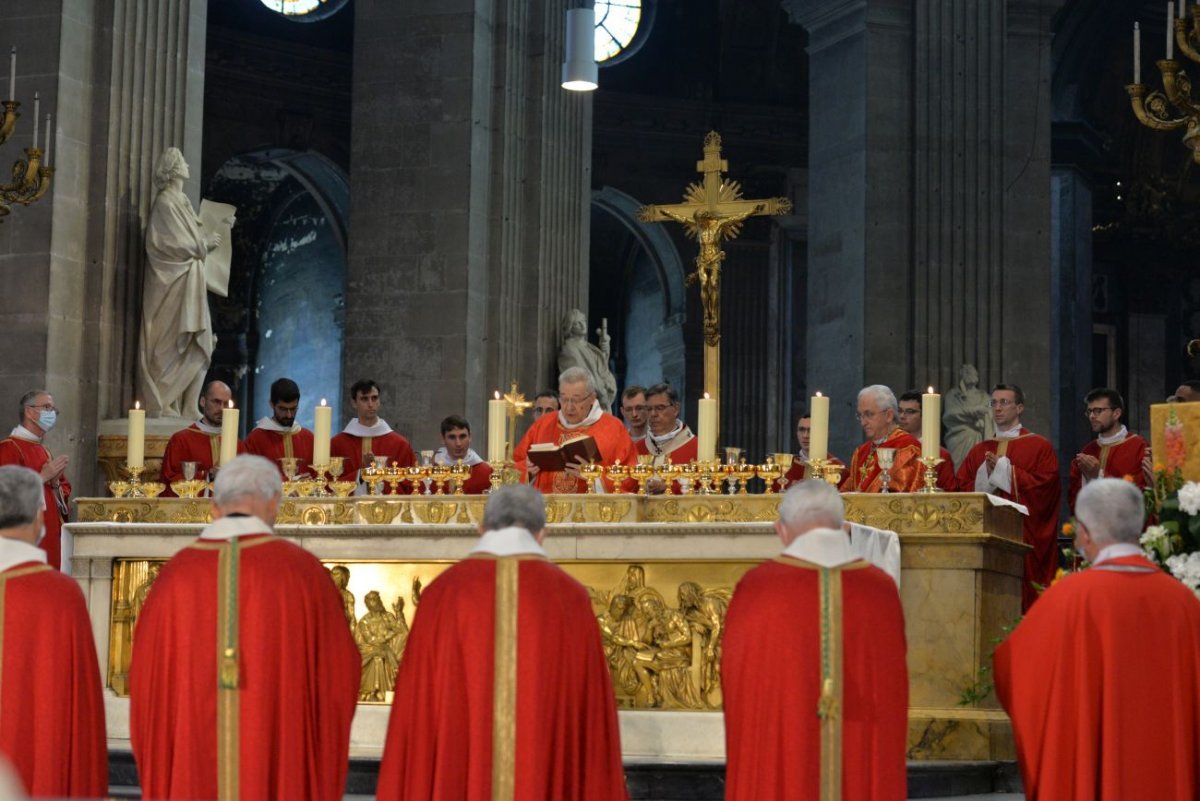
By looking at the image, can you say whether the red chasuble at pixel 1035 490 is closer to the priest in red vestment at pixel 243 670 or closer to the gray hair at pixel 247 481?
the priest in red vestment at pixel 243 670

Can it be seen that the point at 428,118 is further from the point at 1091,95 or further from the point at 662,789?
the point at 1091,95

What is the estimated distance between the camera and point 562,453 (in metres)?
8.38

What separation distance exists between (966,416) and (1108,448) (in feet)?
20.2

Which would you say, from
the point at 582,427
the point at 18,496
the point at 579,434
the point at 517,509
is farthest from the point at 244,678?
the point at 582,427

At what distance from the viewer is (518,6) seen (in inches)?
651

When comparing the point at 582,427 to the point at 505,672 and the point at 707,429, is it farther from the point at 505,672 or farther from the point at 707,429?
the point at 505,672

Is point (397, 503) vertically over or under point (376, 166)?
under

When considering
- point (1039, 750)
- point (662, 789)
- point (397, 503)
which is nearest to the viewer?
point (1039, 750)

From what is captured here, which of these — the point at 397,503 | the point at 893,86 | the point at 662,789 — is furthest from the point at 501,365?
the point at 662,789

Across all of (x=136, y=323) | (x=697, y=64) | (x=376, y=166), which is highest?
(x=697, y=64)

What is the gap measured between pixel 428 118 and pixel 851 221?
4.80m

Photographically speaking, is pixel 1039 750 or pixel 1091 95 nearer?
pixel 1039 750

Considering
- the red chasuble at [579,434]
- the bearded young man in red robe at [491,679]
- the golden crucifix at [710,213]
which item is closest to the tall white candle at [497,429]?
the red chasuble at [579,434]

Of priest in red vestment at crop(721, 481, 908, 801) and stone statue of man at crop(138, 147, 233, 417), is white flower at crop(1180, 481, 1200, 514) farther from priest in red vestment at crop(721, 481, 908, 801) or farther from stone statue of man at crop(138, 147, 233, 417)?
stone statue of man at crop(138, 147, 233, 417)
